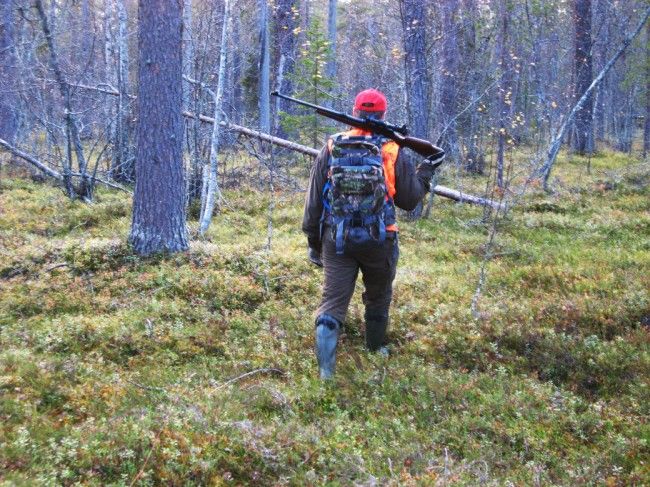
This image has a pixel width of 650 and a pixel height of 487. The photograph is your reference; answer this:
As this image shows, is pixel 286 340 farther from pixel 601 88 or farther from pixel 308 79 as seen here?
pixel 601 88

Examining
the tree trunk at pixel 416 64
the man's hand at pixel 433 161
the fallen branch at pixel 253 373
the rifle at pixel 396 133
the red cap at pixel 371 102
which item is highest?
the tree trunk at pixel 416 64

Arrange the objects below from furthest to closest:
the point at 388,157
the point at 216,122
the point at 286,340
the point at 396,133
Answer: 1. the point at 216,122
2. the point at 286,340
3. the point at 396,133
4. the point at 388,157

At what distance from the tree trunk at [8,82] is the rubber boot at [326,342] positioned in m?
15.2

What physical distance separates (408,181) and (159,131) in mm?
4118

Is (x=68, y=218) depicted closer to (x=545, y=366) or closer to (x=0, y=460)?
(x=0, y=460)

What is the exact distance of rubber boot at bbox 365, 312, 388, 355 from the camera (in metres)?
5.85

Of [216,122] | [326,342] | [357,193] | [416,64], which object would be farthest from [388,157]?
[416,64]

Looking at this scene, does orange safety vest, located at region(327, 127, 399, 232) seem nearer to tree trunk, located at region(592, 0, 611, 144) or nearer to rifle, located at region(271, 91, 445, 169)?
rifle, located at region(271, 91, 445, 169)

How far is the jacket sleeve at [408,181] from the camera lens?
537 cm

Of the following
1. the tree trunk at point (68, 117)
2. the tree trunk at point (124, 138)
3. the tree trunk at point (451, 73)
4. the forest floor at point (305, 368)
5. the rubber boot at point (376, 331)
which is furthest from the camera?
the tree trunk at point (451, 73)

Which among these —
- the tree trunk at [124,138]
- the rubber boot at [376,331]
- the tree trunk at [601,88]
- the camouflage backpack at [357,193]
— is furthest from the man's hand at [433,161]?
the tree trunk at [601,88]

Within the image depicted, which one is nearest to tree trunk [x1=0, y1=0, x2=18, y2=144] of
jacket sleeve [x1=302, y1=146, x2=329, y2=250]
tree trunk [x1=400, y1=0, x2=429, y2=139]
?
tree trunk [x1=400, y1=0, x2=429, y2=139]

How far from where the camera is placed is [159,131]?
8055mm

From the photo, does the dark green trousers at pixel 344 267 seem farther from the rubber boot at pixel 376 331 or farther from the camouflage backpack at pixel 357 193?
the rubber boot at pixel 376 331
